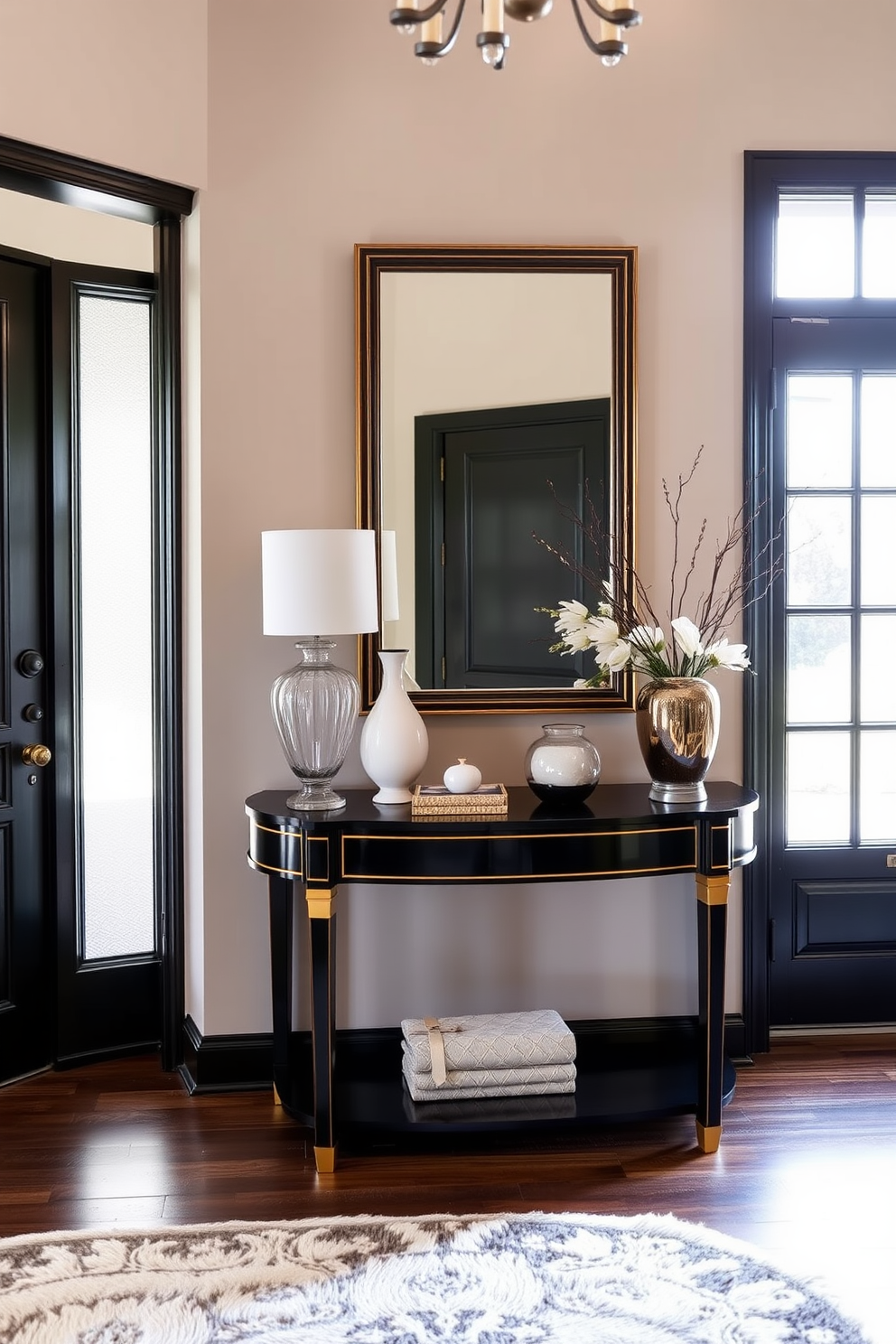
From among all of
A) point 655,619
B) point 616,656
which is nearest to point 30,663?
point 616,656

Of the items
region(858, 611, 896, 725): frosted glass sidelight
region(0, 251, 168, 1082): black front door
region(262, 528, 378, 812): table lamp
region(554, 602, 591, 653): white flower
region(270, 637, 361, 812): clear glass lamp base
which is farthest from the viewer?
region(858, 611, 896, 725): frosted glass sidelight

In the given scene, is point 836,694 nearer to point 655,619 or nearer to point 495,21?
point 655,619

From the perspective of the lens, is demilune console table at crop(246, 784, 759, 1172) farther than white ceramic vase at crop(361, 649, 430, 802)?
No

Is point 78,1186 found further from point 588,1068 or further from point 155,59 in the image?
point 155,59

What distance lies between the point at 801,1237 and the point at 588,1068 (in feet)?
2.77

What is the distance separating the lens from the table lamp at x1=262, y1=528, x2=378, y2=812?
3.08 meters

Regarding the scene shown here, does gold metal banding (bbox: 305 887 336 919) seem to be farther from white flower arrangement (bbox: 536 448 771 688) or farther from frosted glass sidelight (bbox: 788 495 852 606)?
frosted glass sidelight (bbox: 788 495 852 606)

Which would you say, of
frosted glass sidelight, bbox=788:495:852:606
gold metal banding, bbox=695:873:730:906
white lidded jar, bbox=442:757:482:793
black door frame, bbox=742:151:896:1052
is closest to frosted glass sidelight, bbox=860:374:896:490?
frosted glass sidelight, bbox=788:495:852:606

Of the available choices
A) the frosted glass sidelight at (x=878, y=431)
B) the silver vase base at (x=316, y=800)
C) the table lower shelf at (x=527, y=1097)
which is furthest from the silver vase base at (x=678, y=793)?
the frosted glass sidelight at (x=878, y=431)

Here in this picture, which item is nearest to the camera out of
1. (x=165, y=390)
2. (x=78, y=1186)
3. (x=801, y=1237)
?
(x=801, y=1237)

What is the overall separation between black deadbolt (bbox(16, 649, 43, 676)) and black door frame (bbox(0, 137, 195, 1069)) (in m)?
0.18

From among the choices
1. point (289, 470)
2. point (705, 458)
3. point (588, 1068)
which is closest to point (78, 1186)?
point (588, 1068)

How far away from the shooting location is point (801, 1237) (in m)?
2.62

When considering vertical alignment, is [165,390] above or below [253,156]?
below
